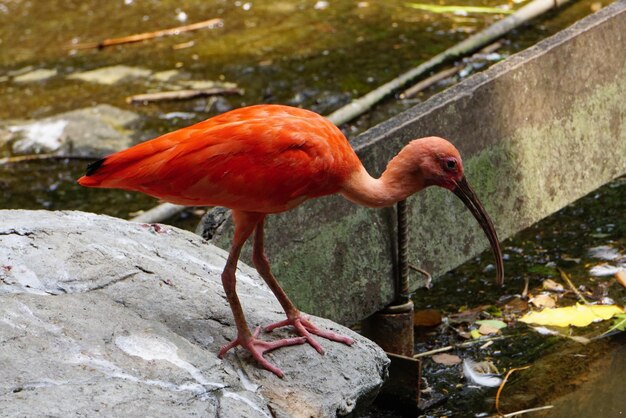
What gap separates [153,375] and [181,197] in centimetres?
67

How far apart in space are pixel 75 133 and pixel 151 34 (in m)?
2.10

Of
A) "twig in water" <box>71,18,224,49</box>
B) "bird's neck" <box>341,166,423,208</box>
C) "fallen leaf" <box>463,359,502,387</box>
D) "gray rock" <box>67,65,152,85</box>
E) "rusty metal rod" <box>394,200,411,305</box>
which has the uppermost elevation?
"bird's neck" <box>341,166,423,208</box>

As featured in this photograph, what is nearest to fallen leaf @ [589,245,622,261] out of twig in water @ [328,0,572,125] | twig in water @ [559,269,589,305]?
twig in water @ [559,269,589,305]

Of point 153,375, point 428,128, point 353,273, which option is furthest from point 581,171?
point 153,375

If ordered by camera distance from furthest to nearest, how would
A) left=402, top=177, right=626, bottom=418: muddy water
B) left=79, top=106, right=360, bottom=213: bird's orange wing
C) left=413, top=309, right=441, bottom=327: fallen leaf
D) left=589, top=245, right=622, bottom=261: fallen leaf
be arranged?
left=589, top=245, right=622, bottom=261: fallen leaf < left=413, top=309, right=441, bottom=327: fallen leaf < left=402, top=177, right=626, bottom=418: muddy water < left=79, top=106, right=360, bottom=213: bird's orange wing

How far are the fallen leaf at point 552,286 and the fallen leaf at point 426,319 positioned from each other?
65 centimetres

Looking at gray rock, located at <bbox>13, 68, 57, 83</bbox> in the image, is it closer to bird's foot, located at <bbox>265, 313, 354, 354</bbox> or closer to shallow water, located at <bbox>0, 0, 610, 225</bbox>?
shallow water, located at <bbox>0, 0, 610, 225</bbox>

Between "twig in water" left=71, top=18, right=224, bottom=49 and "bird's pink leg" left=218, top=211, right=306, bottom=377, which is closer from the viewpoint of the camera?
"bird's pink leg" left=218, top=211, right=306, bottom=377

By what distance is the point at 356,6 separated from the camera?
1000 centimetres

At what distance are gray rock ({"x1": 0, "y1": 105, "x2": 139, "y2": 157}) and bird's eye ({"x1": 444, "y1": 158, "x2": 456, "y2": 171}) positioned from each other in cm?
403

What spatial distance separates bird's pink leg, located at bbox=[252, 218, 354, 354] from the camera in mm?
4023

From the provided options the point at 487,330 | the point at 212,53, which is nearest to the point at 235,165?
the point at 487,330

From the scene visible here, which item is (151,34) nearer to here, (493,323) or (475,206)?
(493,323)

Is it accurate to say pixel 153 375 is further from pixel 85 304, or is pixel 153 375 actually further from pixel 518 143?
pixel 518 143
